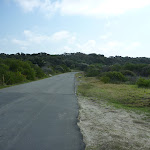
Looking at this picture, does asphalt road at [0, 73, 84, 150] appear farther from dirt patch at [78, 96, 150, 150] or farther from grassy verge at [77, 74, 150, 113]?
grassy verge at [77, 74, 150, 113]

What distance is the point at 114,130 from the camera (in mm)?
4859

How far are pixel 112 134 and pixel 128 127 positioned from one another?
927 mm

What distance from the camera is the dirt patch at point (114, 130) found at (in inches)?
153

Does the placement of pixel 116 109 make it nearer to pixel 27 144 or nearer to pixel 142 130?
pixel 142 130

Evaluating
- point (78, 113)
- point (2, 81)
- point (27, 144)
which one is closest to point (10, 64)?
point (2, 81)

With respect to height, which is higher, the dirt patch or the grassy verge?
the dirt patch

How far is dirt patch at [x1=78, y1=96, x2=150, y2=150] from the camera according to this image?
3.89 meters

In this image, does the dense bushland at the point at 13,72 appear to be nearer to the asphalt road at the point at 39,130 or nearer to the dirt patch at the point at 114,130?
the asphalt road at the point at 39,130

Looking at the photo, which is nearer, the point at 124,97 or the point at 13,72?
the point at 124,97

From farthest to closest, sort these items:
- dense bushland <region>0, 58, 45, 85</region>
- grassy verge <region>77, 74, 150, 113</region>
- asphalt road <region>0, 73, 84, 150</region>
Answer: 1. dense bushland <region>0, 58, 45, 85</region>
2. grassy verge <region>77, 74, 150, 113</region>
3. asphalt road <region>0, 73, 84, 150</region>

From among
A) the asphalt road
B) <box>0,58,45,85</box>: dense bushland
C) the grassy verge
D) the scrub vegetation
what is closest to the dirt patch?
the scrub vegetation

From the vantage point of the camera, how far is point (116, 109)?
7.55 metres

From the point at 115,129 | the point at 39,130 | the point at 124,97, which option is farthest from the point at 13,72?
the point at 115,129

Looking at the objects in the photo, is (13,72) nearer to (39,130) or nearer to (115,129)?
(39,130)
